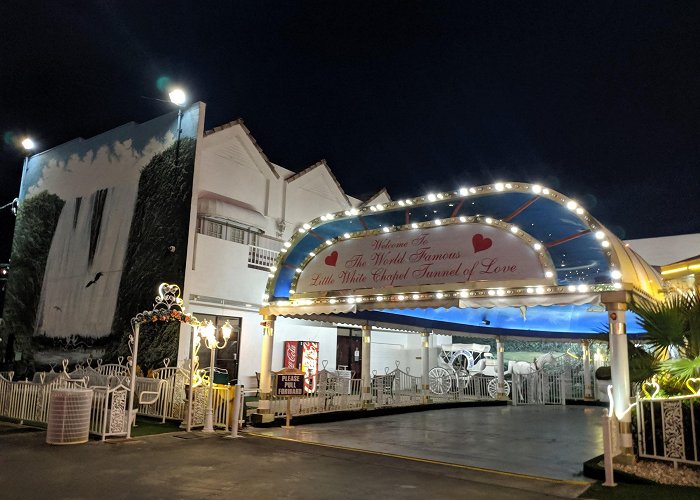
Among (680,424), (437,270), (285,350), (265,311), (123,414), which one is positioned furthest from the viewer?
(285,350)

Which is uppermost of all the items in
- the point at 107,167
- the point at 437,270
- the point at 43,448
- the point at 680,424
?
the point at 107,167

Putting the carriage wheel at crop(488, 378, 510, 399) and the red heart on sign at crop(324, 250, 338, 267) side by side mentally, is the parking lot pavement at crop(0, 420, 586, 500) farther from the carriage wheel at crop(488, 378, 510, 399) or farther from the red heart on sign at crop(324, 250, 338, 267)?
the carriage wheel at crop(488, 378, 510, 399)

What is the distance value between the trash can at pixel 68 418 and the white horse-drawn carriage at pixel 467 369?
14.1 metres

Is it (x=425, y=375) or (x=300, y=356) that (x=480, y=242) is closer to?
(x=425, y=375)

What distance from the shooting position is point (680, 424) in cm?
754

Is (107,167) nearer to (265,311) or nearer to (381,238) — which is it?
(265,311)

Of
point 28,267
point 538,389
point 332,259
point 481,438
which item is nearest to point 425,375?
point 538,389

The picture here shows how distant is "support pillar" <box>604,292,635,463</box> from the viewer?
8.12 metres

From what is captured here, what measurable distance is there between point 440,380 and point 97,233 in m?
15.2

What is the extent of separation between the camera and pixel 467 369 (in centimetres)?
2642

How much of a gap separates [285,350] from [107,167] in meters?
10.2

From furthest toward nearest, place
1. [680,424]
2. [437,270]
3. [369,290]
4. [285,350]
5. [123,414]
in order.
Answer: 1. [285,350]
2. [369,290]
3. [437,270]
4. [123,414]
5. [680,424]

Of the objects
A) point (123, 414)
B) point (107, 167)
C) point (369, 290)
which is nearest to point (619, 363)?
point (369, 290)

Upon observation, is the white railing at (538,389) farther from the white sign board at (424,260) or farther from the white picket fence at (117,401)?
the white picket fence at (117,401)
